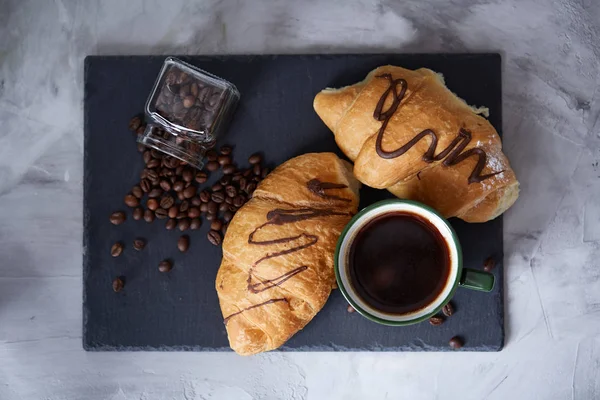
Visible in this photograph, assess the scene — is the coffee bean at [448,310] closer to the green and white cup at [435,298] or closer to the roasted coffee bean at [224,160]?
the green and white cup at [435,298]

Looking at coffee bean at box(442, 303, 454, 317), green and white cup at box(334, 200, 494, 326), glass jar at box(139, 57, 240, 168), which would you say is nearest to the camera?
green and white cup at box(334, 200, 494, 326)

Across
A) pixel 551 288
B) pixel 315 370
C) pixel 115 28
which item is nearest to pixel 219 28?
pixel 115 28

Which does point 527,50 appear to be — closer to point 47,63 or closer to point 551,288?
point 551,288

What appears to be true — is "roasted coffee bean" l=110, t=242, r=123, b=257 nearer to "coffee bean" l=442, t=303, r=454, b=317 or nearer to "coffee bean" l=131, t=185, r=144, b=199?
"coffee bean" l=131, t=185, r=144, b=199

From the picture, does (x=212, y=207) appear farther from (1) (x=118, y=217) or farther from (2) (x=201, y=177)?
(1) (x=118, y=217)

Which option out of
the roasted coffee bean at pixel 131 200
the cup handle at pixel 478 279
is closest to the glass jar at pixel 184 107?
the roasted coffee bean at pixel 131 200

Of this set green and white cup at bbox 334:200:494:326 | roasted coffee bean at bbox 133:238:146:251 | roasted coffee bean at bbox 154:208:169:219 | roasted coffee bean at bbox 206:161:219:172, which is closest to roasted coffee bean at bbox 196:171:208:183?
roasted coffee bean at bbox 206:161:219:172

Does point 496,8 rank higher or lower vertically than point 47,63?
higher
